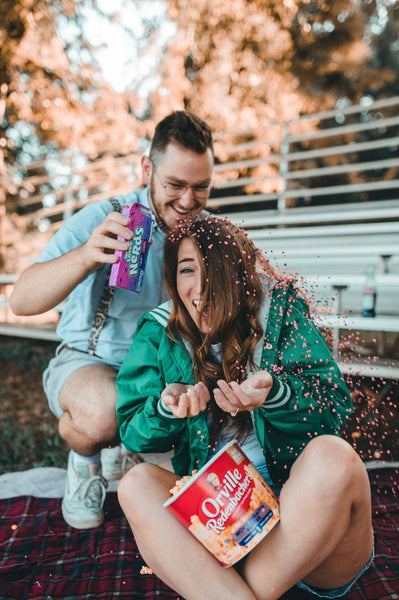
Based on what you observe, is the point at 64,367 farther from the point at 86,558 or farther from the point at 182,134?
the point at 182,134

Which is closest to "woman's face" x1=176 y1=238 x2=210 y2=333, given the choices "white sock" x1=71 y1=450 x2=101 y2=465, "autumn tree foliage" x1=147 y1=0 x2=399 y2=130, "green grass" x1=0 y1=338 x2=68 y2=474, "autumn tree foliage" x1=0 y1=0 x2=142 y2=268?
"white sock" x1=71 y1=450 x2=101 y2=465

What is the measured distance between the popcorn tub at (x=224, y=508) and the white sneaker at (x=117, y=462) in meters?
1.12

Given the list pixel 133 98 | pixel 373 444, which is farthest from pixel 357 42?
pixel 373 444

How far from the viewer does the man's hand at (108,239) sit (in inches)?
51.6

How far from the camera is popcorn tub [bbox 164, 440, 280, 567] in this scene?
2.85ft

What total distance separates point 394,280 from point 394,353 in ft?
3.63

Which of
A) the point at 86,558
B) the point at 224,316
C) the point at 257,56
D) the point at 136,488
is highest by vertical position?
the point at 257,56

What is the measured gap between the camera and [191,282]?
1319mm

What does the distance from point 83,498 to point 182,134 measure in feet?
4.24

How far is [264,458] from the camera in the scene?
4.11ft

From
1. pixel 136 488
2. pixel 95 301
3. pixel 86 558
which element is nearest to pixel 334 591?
pixel 136 488

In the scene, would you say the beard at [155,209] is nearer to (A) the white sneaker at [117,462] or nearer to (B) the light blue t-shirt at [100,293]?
(B) the light blue t-shirt at [100,293]

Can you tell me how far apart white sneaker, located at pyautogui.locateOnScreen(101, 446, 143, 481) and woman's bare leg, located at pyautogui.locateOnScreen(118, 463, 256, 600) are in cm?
84

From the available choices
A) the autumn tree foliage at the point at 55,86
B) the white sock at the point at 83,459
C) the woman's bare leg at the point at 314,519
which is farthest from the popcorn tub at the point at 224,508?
the autumn tree foliage at the point at 55,86
